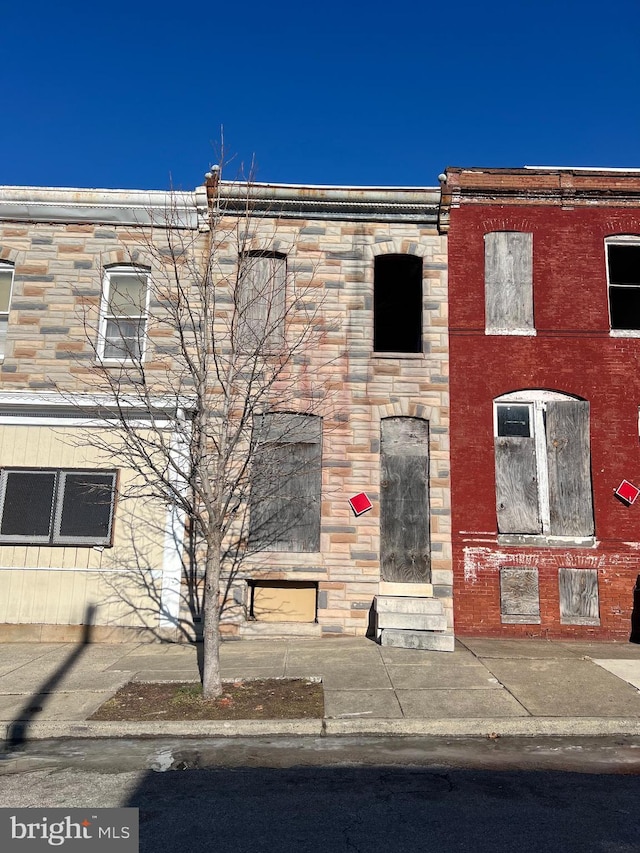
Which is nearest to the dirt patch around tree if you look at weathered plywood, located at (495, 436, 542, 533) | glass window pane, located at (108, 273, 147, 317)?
weathered plywood, located at (495, 436, 542, 533)

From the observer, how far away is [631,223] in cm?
1216

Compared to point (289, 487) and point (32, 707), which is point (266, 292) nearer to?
point (289, 487)

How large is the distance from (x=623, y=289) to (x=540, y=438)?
3685 mm

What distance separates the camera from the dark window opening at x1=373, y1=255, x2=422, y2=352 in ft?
40.1

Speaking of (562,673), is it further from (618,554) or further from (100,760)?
(100,760)

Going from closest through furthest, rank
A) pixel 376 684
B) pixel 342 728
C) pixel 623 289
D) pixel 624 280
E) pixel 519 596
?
pixel 342 728 → pixel 376 684 → pixel 519 596 → pixel 623 289 → pixel 624 280

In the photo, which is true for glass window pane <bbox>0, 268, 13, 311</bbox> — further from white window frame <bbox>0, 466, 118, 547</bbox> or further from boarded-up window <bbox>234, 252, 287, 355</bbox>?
boarded-up window <bbox>234, 252, 287, 355</bbox>

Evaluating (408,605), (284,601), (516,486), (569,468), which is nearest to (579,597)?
(516,486)

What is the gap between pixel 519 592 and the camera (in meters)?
10.9

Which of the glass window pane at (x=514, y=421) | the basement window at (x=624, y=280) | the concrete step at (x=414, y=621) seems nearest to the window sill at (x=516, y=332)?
the glass window pane at (x=514, y=421)

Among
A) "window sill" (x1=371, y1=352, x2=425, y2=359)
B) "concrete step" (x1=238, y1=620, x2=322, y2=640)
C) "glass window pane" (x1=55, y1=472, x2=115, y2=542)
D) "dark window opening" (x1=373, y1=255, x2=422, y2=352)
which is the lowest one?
"concrete step" (x1=238, y1=620, x2=322, y2=640)

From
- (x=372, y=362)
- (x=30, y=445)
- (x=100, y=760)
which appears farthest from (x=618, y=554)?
(x=30, y=445)

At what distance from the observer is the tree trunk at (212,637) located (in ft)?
23.3

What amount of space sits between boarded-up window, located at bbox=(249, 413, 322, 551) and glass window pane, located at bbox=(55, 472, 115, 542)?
8.38 ft
